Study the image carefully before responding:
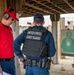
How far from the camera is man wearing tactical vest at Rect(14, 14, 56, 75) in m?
2.90

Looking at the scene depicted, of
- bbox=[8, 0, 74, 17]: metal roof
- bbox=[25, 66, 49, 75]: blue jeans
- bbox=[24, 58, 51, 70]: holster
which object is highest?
bbox=[8, 0, 74, 17]: metal roof

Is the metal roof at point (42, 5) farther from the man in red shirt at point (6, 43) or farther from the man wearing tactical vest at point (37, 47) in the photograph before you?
the man wearing tactical vest at point (37, 47)

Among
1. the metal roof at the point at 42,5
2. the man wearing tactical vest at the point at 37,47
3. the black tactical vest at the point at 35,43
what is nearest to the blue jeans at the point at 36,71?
the man wearing tactical vest at the point at 37,47

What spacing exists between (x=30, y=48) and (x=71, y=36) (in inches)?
183

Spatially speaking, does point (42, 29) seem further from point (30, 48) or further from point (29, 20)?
point (29, 20)

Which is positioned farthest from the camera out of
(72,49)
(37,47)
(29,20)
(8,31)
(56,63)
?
(29,20)

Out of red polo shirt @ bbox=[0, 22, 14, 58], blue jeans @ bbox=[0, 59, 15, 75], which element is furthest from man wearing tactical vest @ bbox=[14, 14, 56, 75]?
blue jeans @ bbox=[0, 59, 15, 75]

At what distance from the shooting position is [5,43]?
3014 mm

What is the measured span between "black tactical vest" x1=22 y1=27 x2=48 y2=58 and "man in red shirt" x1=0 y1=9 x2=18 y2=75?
261mm

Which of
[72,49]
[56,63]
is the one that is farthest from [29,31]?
Answer: [56,63]

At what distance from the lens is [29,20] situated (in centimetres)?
1452

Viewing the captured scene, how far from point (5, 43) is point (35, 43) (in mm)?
453

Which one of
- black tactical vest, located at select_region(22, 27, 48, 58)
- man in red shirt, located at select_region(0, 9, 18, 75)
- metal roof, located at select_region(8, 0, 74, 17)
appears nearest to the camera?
black tactical vest, located at select_region(22, 27, 48, 58)

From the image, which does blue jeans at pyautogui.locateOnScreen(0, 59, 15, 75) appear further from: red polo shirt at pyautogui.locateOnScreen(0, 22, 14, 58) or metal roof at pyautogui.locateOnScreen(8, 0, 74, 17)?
metal roof at pyautogui.locateOnScreen(8, 0, 74, 17)
